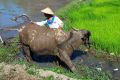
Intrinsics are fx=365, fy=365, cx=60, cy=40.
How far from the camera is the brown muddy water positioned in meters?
7.52

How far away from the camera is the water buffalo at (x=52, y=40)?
712 centimetres

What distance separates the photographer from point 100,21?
985 cm

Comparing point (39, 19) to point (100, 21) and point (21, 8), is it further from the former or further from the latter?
point (100, 21)

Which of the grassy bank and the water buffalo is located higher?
the water buffalo

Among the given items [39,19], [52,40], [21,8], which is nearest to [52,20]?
[52,40]

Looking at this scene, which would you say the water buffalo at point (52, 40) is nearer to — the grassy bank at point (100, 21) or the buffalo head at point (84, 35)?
the buffalo head at point (84, 35)

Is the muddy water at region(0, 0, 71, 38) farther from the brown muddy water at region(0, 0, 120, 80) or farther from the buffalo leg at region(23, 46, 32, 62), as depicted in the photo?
the buffalo leg at region(23, 46, 32, 62)

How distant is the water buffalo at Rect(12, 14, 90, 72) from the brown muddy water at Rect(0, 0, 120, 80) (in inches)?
17.6

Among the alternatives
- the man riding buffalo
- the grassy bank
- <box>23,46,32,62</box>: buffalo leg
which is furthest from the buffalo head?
<box>23,46,32,62</box>: buffalo leg

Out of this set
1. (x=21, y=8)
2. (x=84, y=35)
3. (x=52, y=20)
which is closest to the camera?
(x=84, y=35)

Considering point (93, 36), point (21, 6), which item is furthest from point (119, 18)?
point (21, 6)

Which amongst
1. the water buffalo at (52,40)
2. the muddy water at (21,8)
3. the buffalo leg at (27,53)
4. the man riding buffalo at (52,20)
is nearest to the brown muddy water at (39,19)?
the muddy water at (21,8)

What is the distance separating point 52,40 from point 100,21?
3011 mm

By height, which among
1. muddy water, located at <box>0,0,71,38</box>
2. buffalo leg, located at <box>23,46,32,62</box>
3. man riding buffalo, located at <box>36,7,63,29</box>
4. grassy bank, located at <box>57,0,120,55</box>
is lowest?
muddy water, located at <box>0,0,71,38</box>
